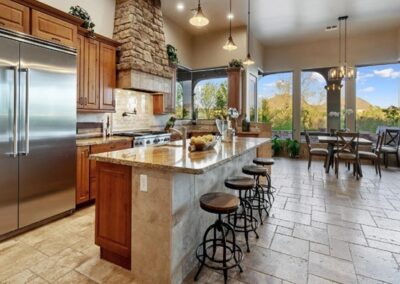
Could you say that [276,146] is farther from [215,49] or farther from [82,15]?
[82,15]

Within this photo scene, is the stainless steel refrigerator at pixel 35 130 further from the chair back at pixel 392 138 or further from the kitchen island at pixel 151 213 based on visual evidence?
the chair back at pixel 392 138

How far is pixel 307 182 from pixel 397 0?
14.5ft

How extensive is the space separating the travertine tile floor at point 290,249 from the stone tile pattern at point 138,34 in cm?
277

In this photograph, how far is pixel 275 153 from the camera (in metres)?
8.88

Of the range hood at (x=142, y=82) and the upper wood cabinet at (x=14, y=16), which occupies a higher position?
Answer: the upper wood cabinet at (x=14, y=16)

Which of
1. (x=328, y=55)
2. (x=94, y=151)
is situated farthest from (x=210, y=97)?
(x=94, y=151)

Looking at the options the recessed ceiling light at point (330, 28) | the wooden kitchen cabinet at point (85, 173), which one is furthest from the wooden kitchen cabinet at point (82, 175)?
the recessed ceiling light at point (330, 28)

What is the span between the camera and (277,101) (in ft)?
29.2

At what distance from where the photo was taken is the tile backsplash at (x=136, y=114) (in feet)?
16.7

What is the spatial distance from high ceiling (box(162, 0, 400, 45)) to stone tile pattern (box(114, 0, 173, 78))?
0.74 m

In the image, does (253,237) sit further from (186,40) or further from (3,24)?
(186,40)

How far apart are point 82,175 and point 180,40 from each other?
4.95 metres

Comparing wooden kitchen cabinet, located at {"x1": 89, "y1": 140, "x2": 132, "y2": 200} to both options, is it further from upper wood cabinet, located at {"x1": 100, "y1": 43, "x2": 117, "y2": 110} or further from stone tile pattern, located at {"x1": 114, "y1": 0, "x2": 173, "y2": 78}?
stone tile pattern, located at {"x1": 114, "y1": 0, "x2": 173, "y2": 78}

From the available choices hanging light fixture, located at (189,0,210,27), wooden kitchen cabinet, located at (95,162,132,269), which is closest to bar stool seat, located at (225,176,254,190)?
wooden kitchen cabinet, located at (95,162,132,269)
